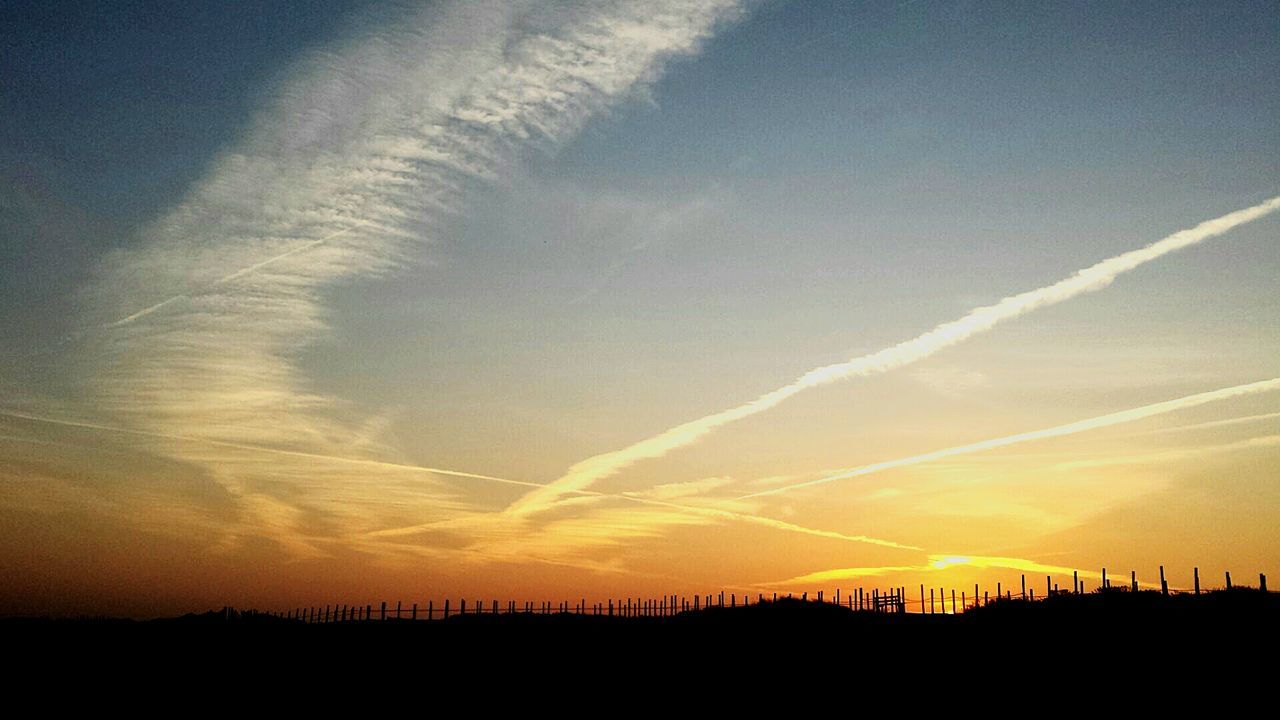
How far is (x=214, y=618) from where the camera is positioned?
91.9m

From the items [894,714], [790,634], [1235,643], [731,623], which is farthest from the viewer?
[731,623]

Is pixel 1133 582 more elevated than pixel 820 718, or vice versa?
pixel 1133 582

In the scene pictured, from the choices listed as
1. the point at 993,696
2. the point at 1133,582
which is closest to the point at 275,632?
the point at 993,696

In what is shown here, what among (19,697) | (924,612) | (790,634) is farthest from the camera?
(924,612)

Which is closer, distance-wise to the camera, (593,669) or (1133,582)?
(593,669)

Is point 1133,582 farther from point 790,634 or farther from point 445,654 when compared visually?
point 445,654

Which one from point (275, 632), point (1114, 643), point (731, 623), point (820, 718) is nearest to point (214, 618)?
point (275, 632)

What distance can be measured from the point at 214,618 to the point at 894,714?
7994cm

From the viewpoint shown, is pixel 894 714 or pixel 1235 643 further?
pixel 1235 643

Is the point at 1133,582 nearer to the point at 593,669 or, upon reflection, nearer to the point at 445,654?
the point at 593,669

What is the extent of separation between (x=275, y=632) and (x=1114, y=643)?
56.3m

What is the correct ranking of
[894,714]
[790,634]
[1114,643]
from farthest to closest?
1. [790,634]
2. [1114,643]
3. [894,714]

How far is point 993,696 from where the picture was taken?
33719 millimetres

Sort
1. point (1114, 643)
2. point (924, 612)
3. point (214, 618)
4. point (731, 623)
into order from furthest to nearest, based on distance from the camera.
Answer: point (214, 618) < point (924, 612) < point (731, 623) < point (1114, 643)
